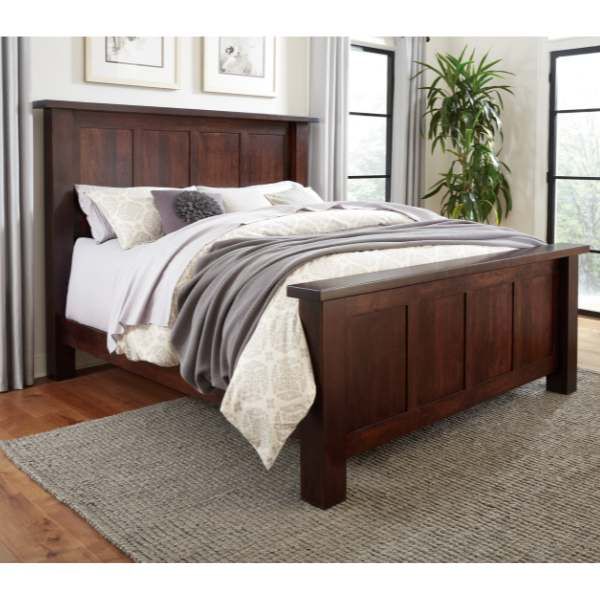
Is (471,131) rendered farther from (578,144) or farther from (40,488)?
(40,488)

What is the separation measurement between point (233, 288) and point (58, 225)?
59.3 inches

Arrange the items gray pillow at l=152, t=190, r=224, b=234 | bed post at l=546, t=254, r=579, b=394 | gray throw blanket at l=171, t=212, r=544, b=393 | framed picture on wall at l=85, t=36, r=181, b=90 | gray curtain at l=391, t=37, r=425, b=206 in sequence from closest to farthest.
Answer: gray throw blanket at l=171, t=212, r=544, b=393 → bed post at l=546, t=254, r=579, b=394 → gray pillow at l=152, t=190, r=224, b=234 → framed picture on wall at l=85, t=36, r=181, b=90 → gray curtain at l=391, t=37, r=425, b=206

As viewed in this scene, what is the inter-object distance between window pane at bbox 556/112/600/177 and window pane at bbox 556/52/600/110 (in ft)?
0.29

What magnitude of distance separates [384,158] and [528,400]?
2831 millimetres

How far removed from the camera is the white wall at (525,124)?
551cm

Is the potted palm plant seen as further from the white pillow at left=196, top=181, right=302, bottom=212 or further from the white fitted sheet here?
the white fitted sheet

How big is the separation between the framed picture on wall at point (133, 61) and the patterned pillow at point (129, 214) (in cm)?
67

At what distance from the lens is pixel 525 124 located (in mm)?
5625

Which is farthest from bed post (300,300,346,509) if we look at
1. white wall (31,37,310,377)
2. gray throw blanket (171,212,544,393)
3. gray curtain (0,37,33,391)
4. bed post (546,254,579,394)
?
white wall (31,37,310,377)

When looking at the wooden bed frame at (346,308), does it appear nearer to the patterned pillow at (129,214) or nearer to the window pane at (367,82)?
the patterned pillow at (129,214)

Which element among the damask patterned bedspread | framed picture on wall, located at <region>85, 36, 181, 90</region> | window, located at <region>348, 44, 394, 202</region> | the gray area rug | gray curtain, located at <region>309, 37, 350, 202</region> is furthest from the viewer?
window, located at <region>348, 44, 394, 202</region>

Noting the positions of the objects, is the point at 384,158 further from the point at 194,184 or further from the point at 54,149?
the point at 54,149

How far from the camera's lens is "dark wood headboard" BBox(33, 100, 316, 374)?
3.81 metres

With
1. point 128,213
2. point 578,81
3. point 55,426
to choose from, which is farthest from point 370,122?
point 55,426
